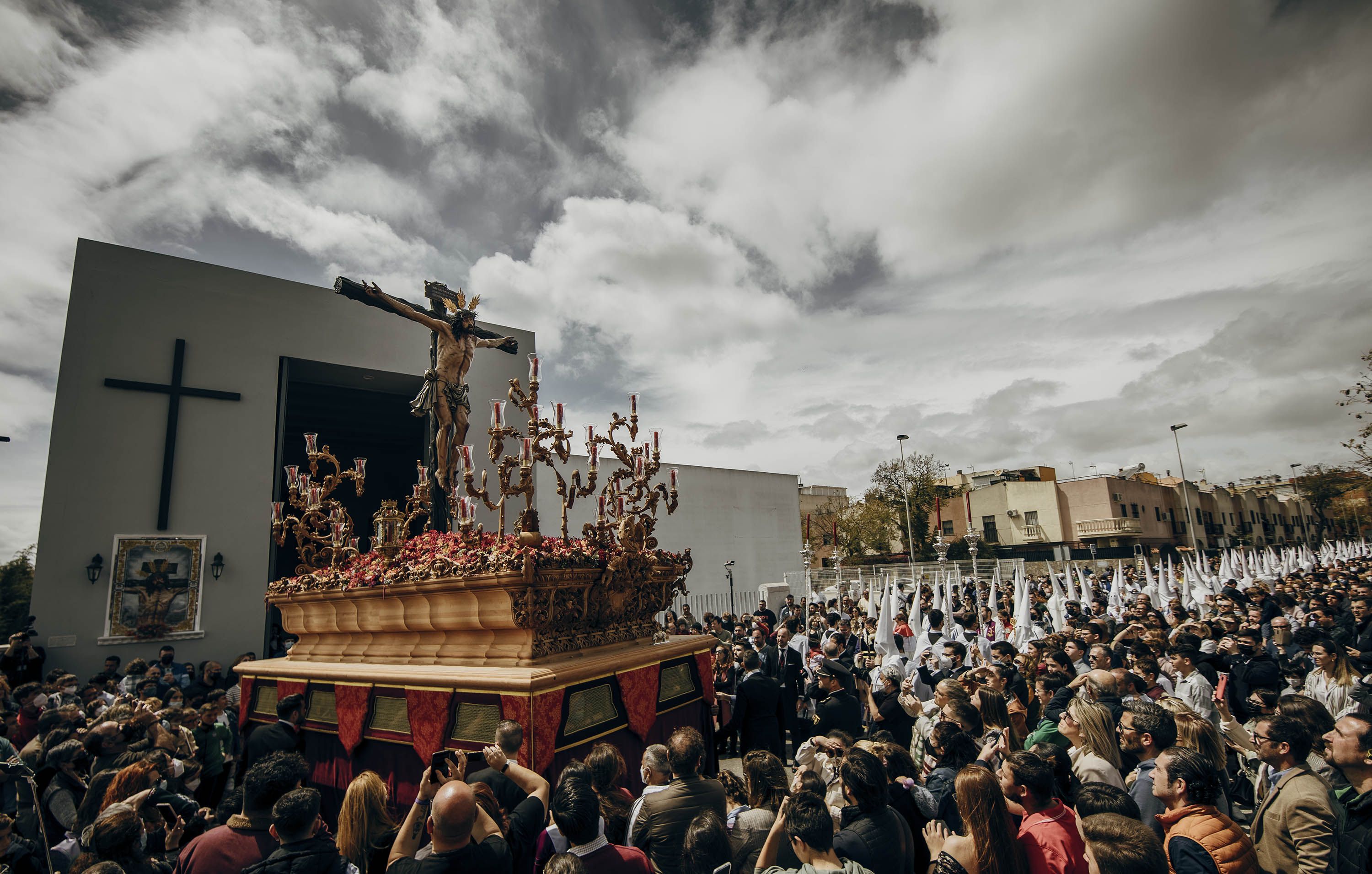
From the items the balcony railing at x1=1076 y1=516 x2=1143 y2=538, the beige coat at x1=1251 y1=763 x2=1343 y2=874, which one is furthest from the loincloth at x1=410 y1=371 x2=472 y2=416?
the balcony railing at x1=1076 y1=516 x2=1143 y2=538

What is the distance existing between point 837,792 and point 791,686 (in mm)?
5393

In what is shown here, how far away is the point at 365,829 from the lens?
3.48 m

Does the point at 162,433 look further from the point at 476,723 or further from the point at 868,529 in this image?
the point at 868,529

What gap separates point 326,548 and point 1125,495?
5439 cm

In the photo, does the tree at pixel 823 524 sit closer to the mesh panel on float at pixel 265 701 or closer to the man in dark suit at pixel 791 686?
the man in dark suit at pixel 791 686

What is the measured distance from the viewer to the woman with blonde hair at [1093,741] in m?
3.80

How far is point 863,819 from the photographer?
308cm

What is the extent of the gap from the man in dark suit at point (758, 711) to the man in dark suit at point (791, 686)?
252 millimetres

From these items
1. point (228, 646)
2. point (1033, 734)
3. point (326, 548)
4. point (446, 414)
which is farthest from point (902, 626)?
point (228, 646)

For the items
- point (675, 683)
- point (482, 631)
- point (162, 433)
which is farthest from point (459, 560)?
point (162, 433)

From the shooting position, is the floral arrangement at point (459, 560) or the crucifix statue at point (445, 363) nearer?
the floral arrangement at point (459, 560)

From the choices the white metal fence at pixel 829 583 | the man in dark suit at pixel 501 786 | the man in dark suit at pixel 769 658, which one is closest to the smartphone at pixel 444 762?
the man in dark suit at pixel 501 786

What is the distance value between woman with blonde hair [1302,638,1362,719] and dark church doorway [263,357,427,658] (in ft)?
55.2

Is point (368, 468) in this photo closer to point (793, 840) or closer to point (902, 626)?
point (902, 626)
